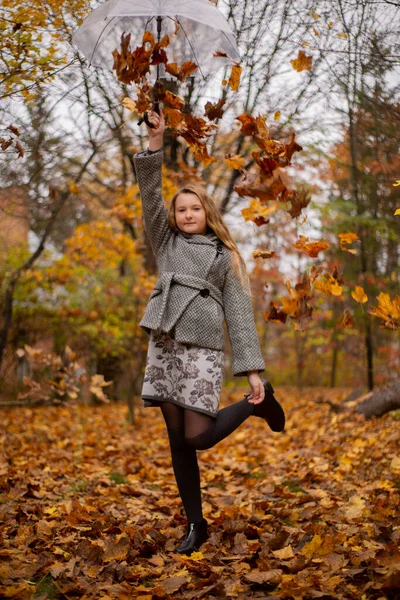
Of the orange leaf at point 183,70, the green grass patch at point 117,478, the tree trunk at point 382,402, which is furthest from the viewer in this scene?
the tree trunk at point 382,402

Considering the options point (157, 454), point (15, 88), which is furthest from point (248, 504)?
point (15, 88)

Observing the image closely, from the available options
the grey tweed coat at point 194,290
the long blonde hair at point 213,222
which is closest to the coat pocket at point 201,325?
the grey tweed coat at point 194,290

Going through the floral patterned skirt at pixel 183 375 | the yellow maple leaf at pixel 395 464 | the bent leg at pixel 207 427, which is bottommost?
the yellow maple leaf at pixel 395 464

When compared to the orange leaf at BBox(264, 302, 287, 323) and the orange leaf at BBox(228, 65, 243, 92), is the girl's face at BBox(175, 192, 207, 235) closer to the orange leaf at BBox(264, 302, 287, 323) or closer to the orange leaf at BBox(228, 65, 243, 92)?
the orange leaf at BBox(264, 302, 287, 323)

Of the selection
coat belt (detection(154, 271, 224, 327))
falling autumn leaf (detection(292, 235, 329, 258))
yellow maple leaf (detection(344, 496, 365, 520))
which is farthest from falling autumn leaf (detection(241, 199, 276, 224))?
yellow maple leaf (detection(344, 496, 365, 520))

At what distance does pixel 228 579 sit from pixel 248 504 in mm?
1221

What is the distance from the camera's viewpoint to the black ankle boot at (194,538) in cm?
274

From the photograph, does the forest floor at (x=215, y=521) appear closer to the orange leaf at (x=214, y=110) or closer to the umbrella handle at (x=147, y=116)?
the umbrella handle at (x=147, y=116)

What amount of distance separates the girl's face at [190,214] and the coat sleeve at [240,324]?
0.83ft

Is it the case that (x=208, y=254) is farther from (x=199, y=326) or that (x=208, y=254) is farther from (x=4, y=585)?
(x=4, y=585)

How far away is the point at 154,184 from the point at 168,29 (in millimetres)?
1040

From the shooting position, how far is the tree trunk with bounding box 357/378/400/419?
623 centimetres

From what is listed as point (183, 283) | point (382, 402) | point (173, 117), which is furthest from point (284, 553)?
point (382, 402)

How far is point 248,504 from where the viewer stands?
3613 mm
